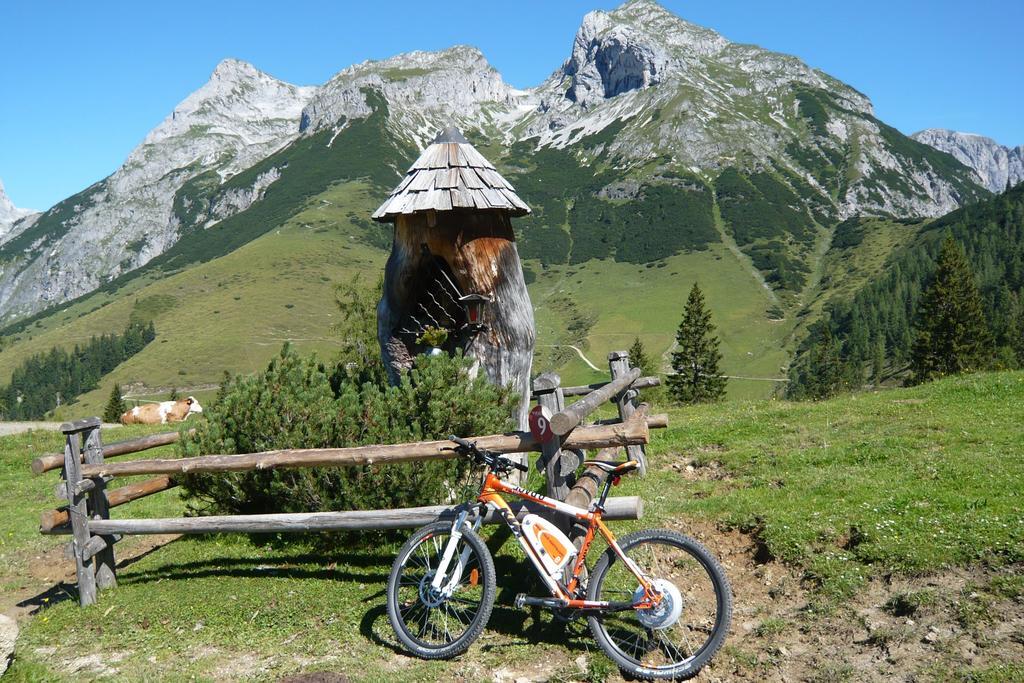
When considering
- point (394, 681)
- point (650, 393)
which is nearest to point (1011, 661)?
point (394, 681)

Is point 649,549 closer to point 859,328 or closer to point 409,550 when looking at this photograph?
point 409,550

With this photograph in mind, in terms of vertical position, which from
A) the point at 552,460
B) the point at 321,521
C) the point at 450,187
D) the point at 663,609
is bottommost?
the point at 663,609

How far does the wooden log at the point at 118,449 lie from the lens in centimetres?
855

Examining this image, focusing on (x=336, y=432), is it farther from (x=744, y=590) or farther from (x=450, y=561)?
(x=744, y=590)

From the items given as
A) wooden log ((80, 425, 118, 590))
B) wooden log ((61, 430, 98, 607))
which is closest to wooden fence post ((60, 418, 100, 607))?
wooden log ((61, 430, 98, 607))

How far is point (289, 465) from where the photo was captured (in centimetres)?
813

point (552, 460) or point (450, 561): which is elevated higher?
point (552, 460)

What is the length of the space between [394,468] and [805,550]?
17.0 feet

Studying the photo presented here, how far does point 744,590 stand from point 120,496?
27.4 feet

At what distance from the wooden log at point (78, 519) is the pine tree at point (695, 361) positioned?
64.0 m

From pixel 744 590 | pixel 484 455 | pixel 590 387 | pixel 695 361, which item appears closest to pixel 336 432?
pixel 484 455

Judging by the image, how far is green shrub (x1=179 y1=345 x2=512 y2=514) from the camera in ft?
30.6

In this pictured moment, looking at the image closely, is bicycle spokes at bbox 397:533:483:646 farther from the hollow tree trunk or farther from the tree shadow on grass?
the hollow tree trunk

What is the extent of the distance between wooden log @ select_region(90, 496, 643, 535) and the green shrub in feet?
2.81
